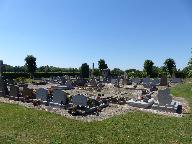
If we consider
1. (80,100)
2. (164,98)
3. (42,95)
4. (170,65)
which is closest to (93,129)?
(80,100)

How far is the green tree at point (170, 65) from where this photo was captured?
57.2m

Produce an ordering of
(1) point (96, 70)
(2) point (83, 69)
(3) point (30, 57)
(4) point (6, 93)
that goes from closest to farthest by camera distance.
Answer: (4) point (6, 93)
(3) point (30, 57)
(2) point (83, 69)
(1) point (96, 70)

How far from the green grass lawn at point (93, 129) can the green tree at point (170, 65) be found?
42994mm

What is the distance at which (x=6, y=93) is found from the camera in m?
23.8

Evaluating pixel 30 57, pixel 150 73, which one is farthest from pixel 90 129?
pixel 150 73

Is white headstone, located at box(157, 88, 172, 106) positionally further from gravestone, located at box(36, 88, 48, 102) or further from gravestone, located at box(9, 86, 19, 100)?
gravestone, located at box(9, 86, 19, 100)

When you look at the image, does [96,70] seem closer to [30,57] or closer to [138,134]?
[30,57]

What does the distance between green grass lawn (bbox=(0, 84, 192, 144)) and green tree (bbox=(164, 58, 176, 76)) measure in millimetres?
42994

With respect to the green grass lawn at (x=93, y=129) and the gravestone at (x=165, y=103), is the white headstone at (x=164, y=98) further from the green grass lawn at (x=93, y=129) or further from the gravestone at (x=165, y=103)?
the green grass lawn at (x=93, y=129)

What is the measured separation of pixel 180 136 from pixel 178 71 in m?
49.4

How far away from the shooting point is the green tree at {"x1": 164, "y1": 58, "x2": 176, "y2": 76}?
188 ft

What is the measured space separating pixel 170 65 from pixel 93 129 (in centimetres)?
4826

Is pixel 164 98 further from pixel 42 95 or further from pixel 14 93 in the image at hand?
pixel 14 93

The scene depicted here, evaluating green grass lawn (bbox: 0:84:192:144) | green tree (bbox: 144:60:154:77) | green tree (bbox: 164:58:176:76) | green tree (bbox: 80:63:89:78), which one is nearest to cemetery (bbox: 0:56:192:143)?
green grass lawn (bbox: 0:84:192:144)
